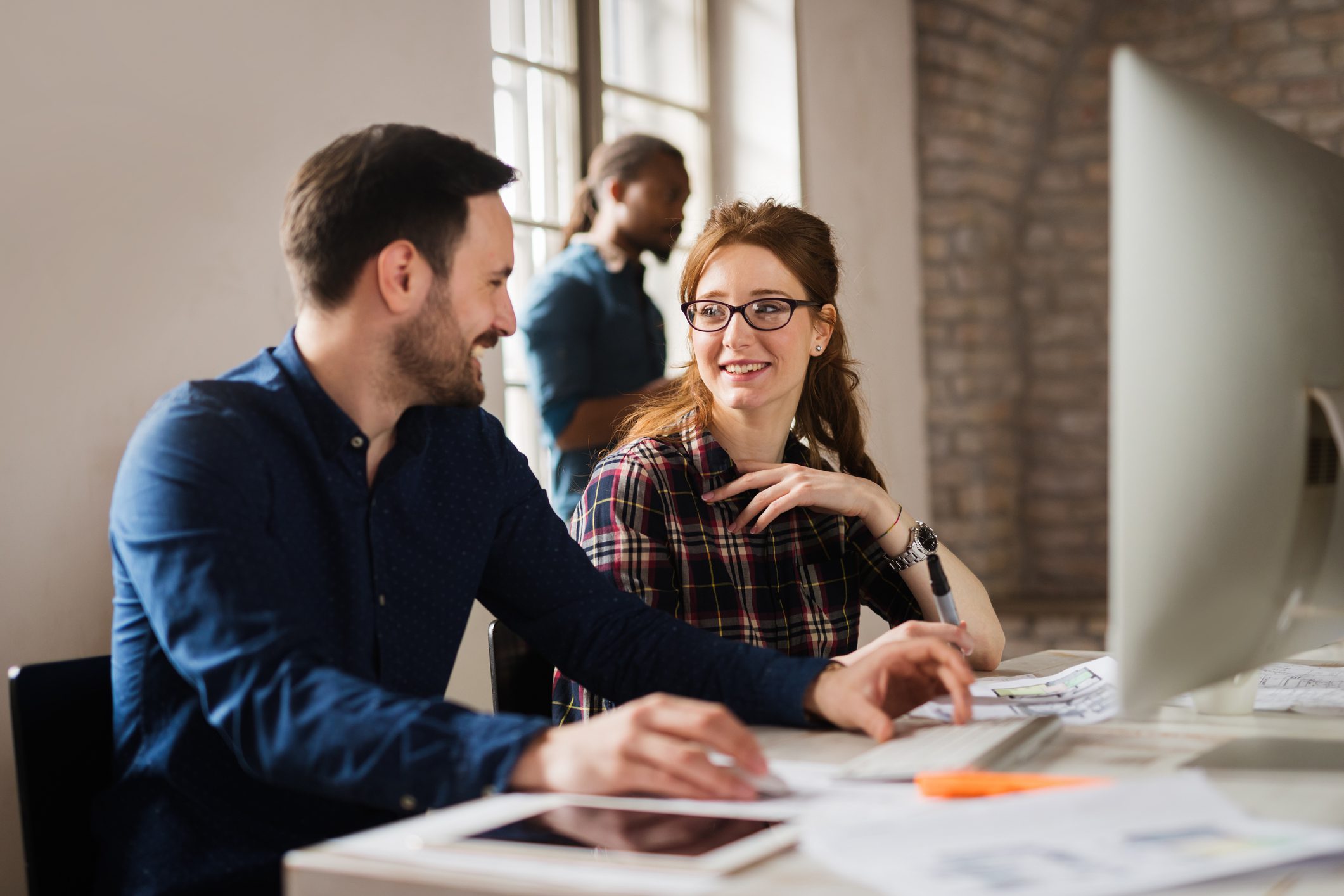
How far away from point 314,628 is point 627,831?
0.36 metres

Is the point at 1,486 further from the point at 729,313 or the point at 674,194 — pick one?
the point at 674,194

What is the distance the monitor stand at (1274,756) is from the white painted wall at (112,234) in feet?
5.11

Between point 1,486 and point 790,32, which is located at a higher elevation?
point 790,32

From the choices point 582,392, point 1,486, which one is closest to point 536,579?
point 1,486

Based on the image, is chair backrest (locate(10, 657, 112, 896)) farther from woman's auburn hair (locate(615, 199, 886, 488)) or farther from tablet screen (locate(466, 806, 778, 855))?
woman's auburn hair (locate(615, 199, 886, 488))

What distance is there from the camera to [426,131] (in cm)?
123

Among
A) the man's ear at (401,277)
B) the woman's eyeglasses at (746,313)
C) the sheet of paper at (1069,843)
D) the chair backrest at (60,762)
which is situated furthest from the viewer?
the woman's eyeglasses at (746,313)

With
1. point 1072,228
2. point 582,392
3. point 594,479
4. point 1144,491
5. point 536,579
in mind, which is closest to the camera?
point 1144,491

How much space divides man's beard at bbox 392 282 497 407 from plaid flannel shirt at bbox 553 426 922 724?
37 centimetres

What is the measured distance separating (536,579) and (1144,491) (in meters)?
0.71

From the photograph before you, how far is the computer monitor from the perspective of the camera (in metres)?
0.76

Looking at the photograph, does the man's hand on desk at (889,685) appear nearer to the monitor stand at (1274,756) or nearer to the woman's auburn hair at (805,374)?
the monitor stand at (1274,756)

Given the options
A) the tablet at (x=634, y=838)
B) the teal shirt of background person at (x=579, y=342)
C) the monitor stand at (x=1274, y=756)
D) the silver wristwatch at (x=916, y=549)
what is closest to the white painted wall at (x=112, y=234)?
the teal shirt of background person at (x=579, y=342)

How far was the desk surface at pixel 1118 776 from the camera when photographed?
0.68 meters
